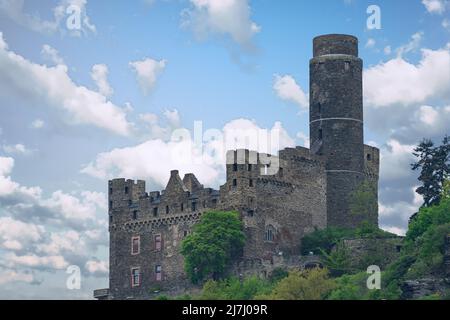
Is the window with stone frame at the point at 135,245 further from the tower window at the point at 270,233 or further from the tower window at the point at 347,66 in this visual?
the tower window at the point at 347,66

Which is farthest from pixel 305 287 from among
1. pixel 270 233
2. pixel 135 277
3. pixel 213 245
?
pixel 135 277

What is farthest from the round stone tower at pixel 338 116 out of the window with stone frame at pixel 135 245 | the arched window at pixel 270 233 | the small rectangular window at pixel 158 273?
the window with stone frame at pixel 135 245

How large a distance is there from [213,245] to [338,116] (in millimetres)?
16511

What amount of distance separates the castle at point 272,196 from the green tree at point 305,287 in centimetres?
989

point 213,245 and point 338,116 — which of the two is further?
point 338,116

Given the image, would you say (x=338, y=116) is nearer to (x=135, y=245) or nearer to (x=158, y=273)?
(x=158, y=273)

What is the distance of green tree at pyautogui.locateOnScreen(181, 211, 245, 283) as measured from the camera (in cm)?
9650

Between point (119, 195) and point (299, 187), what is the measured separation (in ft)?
51.3

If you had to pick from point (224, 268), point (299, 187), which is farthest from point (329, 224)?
point (224, 268)

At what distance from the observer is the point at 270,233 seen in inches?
3903

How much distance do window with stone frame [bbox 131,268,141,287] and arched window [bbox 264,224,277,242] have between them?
38.9 ft

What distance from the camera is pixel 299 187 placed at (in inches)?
4028

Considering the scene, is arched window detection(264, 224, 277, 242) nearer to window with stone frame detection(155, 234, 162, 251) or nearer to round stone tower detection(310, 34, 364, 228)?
round stone tower detection(310, 34, 364, 228)
